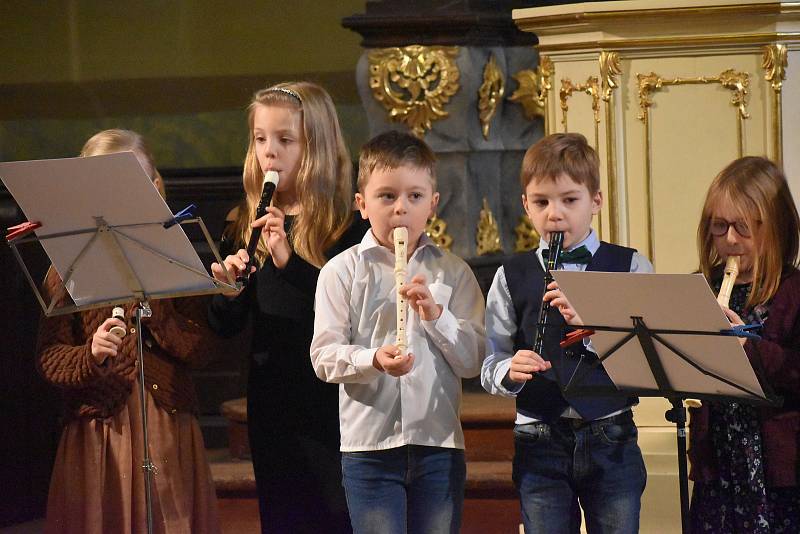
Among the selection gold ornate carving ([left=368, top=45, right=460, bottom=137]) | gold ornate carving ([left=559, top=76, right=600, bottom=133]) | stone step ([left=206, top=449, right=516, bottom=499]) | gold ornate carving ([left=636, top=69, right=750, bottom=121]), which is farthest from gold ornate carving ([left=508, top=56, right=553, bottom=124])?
stone step ([left=206, top=449, right=516, bottom=499])

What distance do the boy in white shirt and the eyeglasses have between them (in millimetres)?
624

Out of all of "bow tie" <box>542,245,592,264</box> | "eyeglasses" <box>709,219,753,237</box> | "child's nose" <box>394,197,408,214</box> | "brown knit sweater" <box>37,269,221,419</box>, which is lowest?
"brown knit sweater" <box>37,269,221,419</box>

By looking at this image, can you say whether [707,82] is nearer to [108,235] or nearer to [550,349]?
[550,349]

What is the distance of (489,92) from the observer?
5301 millimetres

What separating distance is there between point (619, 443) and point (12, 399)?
315 centimetres

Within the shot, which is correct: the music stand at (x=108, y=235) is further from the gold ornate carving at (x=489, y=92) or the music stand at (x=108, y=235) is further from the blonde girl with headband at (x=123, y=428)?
the gold ornate carving at (x=489, y=92)

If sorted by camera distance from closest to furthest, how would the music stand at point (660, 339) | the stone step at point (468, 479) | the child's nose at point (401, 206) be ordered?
1. the music stand at point (660, 339)
2. the child's nose at point (401, 206)
3. the stone step at point (468, 479)

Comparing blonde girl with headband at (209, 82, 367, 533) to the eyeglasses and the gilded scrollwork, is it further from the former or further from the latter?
the gilded scrollwork

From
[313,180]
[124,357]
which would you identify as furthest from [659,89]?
[124,357]

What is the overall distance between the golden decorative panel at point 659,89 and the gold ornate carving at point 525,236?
1204 millimetres

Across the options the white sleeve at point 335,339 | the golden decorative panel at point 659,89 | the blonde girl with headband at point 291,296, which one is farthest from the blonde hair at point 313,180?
the golden decorative panel at point 659,89

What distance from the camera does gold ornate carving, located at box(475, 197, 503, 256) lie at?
5332 mm

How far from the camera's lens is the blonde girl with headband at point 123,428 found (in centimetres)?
337

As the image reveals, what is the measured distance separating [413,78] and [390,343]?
2305 mm
